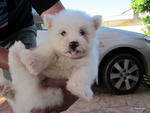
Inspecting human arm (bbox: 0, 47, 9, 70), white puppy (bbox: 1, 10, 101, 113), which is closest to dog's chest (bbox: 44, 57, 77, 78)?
white puppy (bbox: 1, 10, 101, 113)

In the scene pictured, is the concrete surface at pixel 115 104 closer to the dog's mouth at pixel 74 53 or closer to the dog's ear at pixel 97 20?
the dog's ear at pixel 97 20

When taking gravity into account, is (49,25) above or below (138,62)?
above

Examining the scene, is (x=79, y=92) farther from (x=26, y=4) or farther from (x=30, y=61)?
(x=26, y=4)

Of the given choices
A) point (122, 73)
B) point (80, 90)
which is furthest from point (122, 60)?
point (80, 90)

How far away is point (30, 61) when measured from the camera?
4.72 ft

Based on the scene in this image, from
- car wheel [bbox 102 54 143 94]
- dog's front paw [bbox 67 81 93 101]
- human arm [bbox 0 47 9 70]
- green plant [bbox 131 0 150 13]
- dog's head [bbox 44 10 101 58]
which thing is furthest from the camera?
green plant [bbox 131 0 150 13]

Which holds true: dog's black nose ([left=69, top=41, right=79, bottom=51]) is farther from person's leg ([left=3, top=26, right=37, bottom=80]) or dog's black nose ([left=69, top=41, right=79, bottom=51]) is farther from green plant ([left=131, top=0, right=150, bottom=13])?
green plant ([left=131, top=0, right=150, bottom=13])

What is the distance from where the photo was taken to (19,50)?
1502 millimetres

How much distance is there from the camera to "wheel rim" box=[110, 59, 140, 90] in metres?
4.38

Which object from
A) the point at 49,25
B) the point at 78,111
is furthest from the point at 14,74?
the point at 78,111

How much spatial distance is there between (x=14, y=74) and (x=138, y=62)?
326 centimetres

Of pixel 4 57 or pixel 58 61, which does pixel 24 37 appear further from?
pixel 58 61

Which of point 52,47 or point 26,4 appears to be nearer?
point 52,47

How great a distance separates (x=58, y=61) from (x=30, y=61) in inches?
9.2
